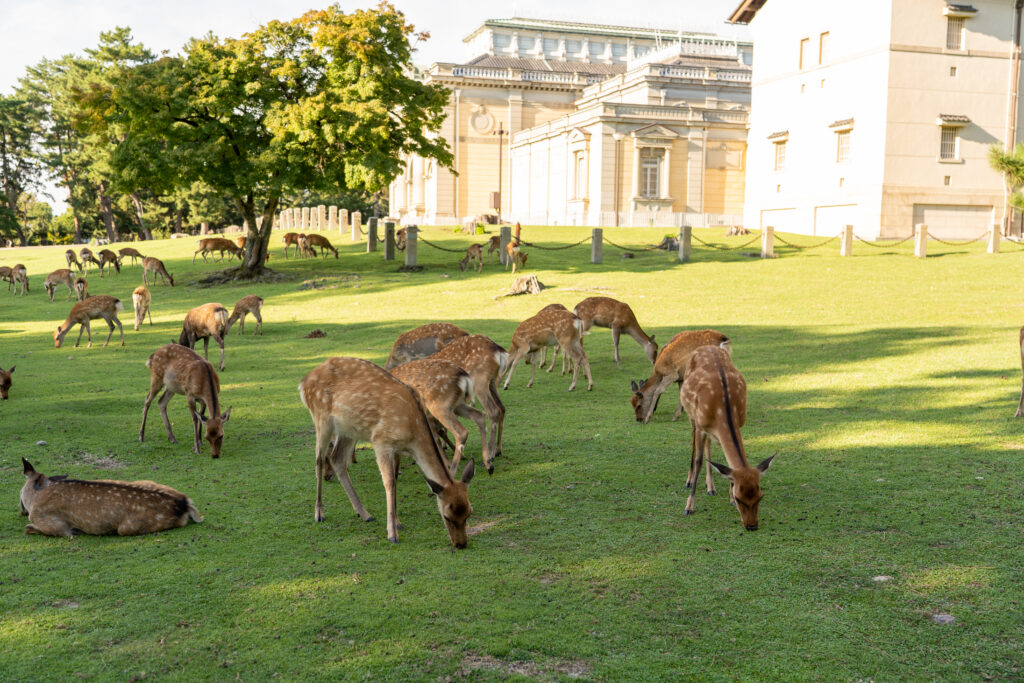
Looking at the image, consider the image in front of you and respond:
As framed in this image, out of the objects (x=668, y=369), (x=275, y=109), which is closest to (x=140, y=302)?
(x=275, y=109)

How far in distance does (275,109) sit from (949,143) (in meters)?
31.9

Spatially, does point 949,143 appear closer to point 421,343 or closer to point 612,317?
point 612,317

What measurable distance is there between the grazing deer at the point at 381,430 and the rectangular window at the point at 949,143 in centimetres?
4138

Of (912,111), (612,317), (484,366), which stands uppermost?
(912,111)

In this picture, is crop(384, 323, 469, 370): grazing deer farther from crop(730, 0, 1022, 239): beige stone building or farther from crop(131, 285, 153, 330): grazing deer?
crop(730, 0, 1022, 239): beige stone building

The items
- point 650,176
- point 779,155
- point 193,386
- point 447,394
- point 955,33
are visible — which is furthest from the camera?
point 650,176

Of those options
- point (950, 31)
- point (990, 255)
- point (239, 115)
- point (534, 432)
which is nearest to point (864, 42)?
point (950, 31)

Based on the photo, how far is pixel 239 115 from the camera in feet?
97.5

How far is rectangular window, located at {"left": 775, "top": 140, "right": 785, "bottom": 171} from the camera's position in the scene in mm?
47228

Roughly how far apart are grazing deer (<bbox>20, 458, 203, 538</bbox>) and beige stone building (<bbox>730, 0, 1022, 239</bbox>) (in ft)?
131

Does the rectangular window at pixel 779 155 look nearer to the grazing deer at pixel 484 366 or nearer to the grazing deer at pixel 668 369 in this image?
the grazing deer at pixel 668 369

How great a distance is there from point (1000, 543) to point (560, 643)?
3.65 meters

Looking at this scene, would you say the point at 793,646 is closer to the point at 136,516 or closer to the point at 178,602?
the point at 178,602

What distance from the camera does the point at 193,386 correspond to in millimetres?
9625
